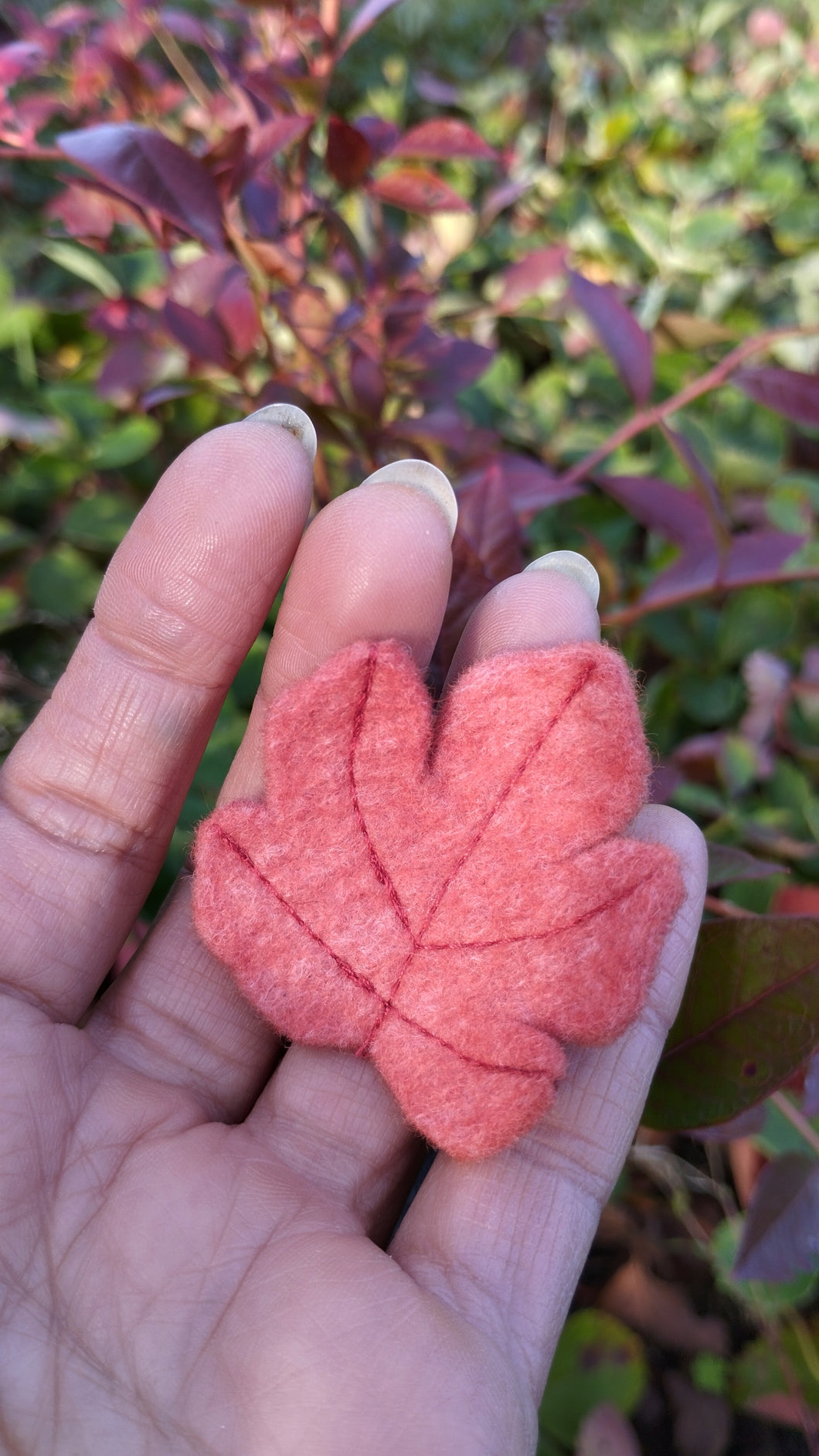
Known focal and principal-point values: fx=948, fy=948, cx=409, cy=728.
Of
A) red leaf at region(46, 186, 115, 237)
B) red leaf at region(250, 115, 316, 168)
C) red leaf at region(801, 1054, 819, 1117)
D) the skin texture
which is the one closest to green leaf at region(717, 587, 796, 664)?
the skin texture

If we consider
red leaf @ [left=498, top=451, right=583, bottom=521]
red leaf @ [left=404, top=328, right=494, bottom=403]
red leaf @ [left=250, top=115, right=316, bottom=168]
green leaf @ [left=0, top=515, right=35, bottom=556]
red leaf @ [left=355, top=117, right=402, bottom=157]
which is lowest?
red leaf @ [left=498, top=451, right=583, bottom=521]

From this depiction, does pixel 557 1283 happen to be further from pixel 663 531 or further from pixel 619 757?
pixel 663 531

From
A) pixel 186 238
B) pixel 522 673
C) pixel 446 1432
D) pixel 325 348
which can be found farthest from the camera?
pixel 186 238

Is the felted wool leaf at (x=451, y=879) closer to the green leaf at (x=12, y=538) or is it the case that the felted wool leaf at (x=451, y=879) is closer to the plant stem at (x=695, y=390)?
the plant stem at (x=695, y=390)

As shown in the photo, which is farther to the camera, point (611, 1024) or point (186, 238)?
point (186, 238)

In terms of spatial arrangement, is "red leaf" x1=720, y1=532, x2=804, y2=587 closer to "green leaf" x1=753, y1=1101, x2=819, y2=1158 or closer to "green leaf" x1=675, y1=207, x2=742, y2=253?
"green leaf" x1=753, y1=1101, x2=819, y2=1158

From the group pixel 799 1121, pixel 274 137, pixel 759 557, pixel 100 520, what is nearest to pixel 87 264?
pixel 100 520

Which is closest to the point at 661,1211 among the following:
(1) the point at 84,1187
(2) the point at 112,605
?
(1) the point at 84,1187

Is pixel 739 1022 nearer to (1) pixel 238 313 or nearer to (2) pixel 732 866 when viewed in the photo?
(2) pixel 732 866
